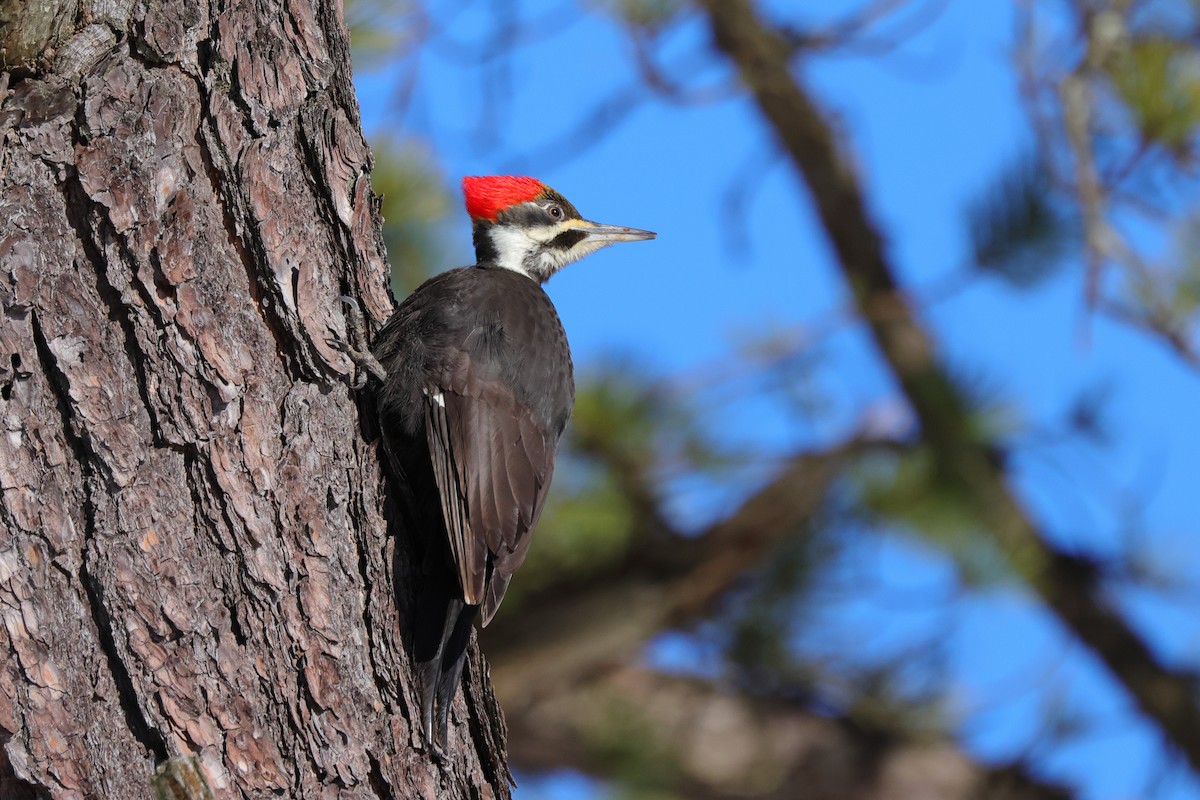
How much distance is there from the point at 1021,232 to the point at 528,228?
1554mm

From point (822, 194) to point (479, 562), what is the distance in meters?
2.65

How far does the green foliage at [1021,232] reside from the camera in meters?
4.15

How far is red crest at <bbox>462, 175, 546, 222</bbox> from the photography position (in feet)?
12.2

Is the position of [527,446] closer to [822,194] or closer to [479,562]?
[479,562]

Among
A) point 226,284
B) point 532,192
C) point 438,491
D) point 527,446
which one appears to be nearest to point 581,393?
point 532,192

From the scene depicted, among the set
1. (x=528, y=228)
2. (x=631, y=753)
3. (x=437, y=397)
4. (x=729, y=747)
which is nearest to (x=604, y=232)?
(x=528, y=228)

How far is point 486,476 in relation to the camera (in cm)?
266

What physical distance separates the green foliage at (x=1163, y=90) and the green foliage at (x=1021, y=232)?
46 centimetres

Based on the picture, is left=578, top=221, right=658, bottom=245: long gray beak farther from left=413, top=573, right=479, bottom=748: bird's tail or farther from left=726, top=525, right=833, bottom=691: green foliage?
left=413, top=573, right=479, bottom=748: bird's tail

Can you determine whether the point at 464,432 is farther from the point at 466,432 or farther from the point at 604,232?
the point at 604,232

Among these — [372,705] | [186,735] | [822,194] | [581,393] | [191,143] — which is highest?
[822,194]

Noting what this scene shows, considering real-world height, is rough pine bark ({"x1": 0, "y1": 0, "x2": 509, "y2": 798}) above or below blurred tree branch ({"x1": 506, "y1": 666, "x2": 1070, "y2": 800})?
below

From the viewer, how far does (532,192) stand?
3.74 metres

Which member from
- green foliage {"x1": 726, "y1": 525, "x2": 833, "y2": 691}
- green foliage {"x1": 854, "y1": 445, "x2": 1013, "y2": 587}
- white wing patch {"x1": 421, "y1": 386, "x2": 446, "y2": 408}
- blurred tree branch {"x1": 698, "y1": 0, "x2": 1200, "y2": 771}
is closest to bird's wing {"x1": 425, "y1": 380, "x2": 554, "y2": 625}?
white wing patch {"x1": 421, "y1": 386, "x2": 446, "y2": 408}
